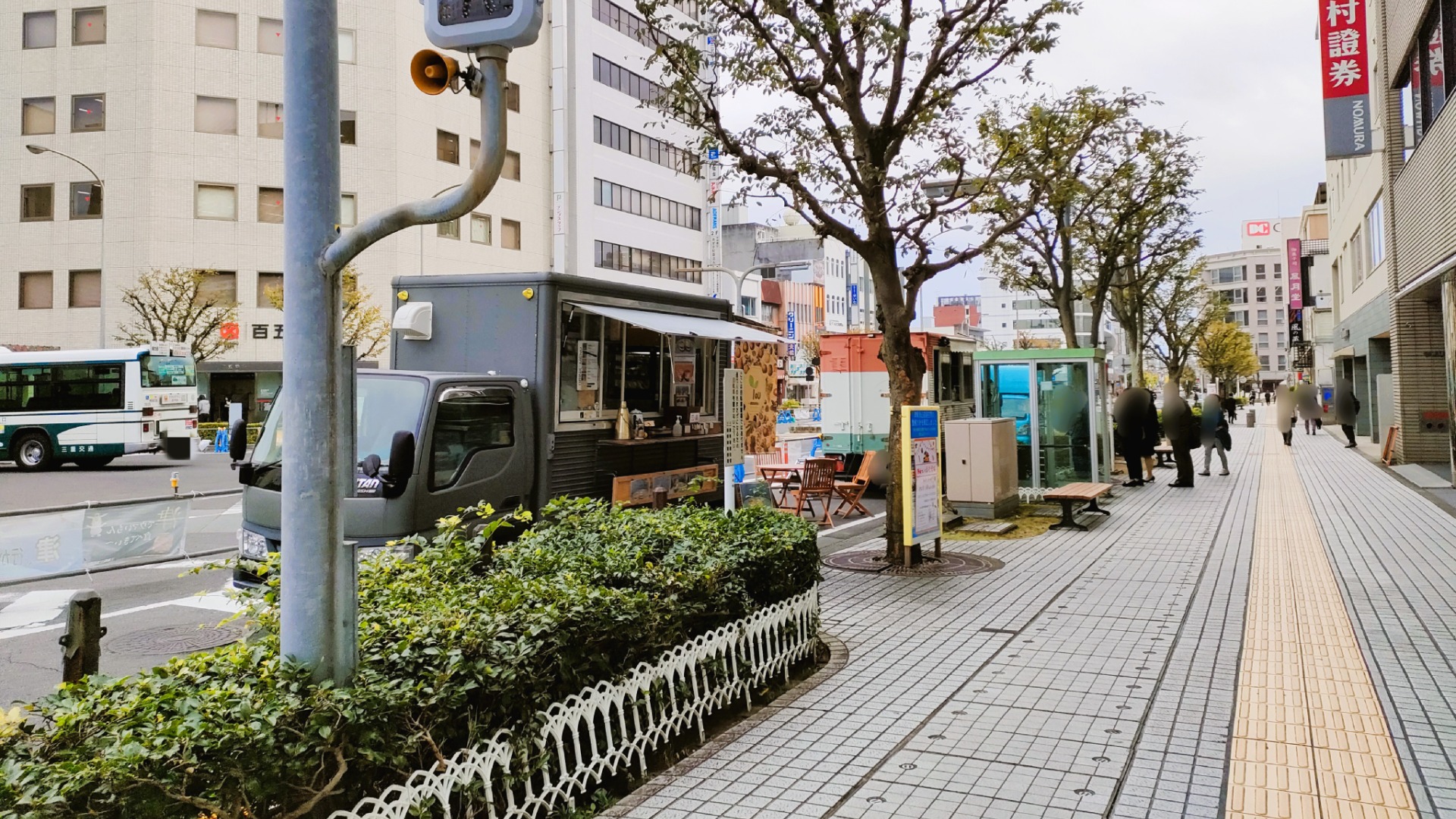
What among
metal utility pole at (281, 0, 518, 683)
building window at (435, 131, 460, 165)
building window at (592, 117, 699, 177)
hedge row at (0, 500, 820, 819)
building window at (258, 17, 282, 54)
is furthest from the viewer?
building window at (592, 117, 699, 177)

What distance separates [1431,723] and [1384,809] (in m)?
1.42

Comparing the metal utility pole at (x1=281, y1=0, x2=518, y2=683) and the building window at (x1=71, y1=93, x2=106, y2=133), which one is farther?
the building window at (x1=71, y1=93, x2=106, y2=133)

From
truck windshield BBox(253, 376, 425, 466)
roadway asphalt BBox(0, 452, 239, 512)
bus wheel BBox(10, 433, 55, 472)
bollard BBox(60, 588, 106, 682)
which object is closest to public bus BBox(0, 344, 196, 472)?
bus wheel BBox(10, 433, 55, 472)

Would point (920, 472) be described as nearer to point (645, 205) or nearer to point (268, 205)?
point (268, 205)

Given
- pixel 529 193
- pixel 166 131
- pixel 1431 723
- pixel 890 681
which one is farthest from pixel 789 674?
pixel 529 193

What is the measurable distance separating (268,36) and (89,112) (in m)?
7.51

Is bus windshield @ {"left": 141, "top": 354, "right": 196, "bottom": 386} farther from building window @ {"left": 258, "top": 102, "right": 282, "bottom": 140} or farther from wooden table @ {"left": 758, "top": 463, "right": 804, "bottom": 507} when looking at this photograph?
wooden table @ {"left": 758, "top": 463, "right": 804, "bottom": 507}

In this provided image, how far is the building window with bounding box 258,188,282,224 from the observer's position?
3897 cm

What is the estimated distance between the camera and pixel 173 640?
24.2ft

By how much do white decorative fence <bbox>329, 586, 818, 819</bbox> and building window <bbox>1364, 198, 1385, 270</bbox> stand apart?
2360 centimetres

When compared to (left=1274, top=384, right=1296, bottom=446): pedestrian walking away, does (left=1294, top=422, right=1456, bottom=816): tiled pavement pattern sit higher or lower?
lower

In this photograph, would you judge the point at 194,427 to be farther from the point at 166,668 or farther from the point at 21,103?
the point at 166,668

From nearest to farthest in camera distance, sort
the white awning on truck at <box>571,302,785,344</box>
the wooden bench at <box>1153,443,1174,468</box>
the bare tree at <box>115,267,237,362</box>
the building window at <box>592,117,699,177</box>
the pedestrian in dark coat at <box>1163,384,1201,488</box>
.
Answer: the white awning on truck at <box>571,302,785,344</box> → the pedestrian in dark coat at <box>1163,384,1201,488</box> → the wooden bench at <box>1153,443,1174,468</box> → the bare tree at <box>115,267,237,362</box> → the building window at <box>592,117,699,177</box>

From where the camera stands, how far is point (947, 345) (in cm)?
1911
